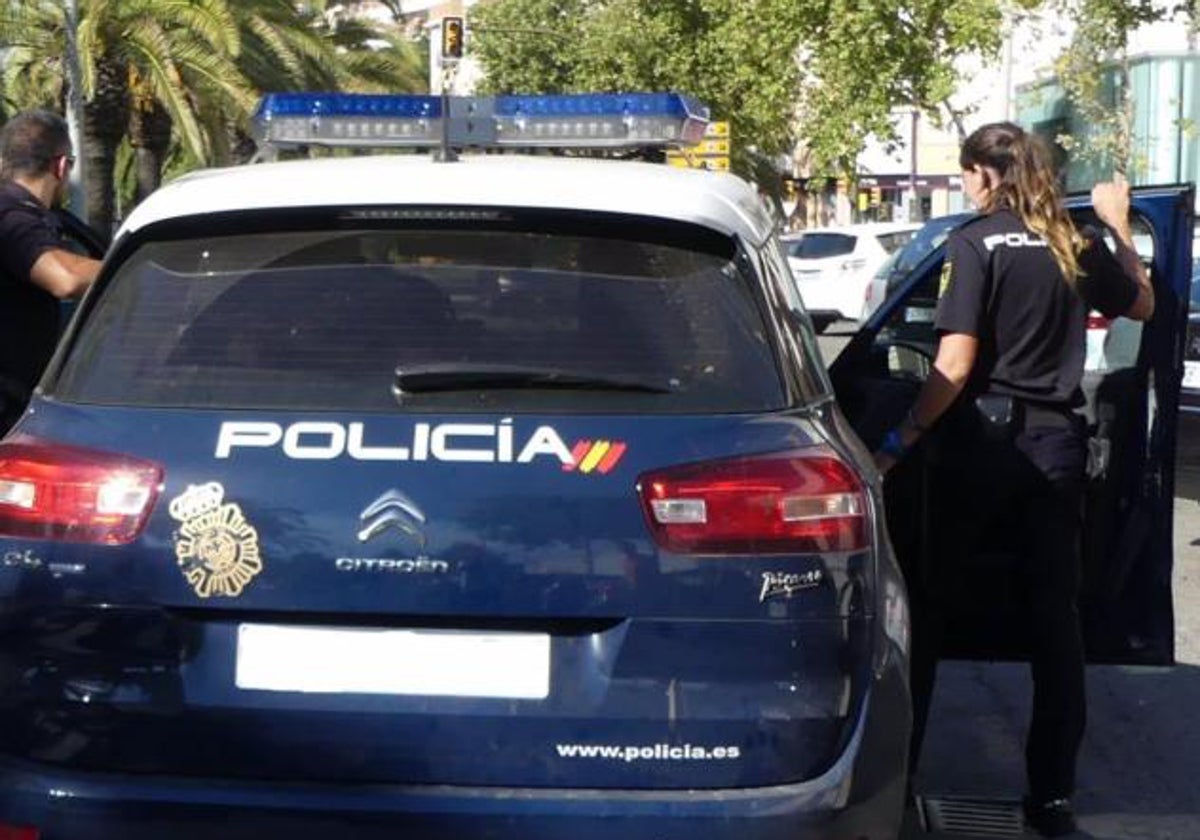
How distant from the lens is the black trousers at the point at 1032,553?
4.87 metres

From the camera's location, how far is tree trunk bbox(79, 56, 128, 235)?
2562 centimetres

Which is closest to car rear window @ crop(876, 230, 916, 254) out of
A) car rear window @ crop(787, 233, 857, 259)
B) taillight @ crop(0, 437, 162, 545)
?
car rear window @ crop(787, 233, 857, 259)

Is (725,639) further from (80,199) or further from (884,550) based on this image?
(80,199)

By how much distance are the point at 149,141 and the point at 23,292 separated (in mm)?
24232

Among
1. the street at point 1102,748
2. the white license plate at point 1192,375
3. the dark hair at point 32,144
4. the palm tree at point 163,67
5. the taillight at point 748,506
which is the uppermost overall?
the palm tree at point 163,67

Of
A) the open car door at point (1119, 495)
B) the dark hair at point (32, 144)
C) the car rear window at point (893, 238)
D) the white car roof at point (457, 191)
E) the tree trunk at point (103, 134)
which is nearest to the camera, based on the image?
the white car roof at point (457, 191)

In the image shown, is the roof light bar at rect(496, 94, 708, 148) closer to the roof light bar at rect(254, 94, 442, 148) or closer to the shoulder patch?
the roof light bar at rect(254, 94, 442, 148)

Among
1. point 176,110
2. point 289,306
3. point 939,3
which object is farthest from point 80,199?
point 289,306

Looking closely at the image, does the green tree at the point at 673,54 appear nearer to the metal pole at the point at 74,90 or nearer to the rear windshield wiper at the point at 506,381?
the metal pole at the point at 74,90

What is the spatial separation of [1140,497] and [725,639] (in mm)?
2263

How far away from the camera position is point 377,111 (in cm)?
503

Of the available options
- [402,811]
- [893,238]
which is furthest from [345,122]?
[893,238]

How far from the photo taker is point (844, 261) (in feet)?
92.7

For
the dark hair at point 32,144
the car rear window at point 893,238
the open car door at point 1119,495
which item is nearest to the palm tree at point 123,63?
the car rear window at point 893,238
